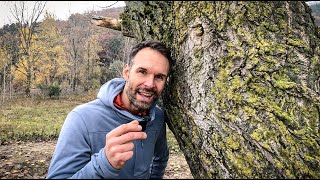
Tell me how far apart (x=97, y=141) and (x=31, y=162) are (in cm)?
522

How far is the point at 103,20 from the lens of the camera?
2795 millimetres

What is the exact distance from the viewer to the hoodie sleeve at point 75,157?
5.08 feet

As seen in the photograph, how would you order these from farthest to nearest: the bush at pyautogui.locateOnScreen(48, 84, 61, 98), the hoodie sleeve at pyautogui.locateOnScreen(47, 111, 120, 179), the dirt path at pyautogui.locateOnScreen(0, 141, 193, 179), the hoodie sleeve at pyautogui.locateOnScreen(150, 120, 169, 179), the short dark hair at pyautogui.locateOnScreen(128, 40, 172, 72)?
the bush at pyautogui.locateOnScreen(48, 84, 61, 98) → the dirt path at pyautogui.locateOnScreen(0, 141, 193, 179) → the hoodie sleeve at pyautogui.locateOnScreen(150, 120, 169, 179) → the short dark hair at pyautogui.locateOnScreen(128, 40, 172, 72) → the hoodie sleeve at pyautogui.locateOnScreen(47, 111, 120, 179)

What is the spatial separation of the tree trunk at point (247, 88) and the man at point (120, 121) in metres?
0.18

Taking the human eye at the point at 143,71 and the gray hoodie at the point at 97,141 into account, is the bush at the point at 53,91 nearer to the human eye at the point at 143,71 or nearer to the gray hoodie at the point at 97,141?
the gray hoodie at the point at 97,141

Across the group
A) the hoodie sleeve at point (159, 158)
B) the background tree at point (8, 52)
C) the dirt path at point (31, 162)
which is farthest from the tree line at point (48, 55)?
the hoodie sleeve at point (159, 158)

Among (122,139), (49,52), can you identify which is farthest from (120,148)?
(49,52)

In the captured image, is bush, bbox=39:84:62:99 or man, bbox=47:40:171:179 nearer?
man, bbox=47:40:171:179

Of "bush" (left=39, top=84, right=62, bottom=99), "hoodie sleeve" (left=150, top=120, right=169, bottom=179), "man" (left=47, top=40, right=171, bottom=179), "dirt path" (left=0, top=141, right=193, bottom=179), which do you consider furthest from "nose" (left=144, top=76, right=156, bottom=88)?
"bush" (left=39, top=84, right=62, bottom=99)

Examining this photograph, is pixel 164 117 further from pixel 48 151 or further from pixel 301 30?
pixel 48 151

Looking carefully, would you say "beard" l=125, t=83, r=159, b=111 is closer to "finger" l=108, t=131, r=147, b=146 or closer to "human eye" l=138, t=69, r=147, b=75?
"human eye" l=138, t=69, r=147, b=75

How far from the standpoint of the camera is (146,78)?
1963mm

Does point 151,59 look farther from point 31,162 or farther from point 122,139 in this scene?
point 31,162

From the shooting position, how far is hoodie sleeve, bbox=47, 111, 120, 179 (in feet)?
5.08
